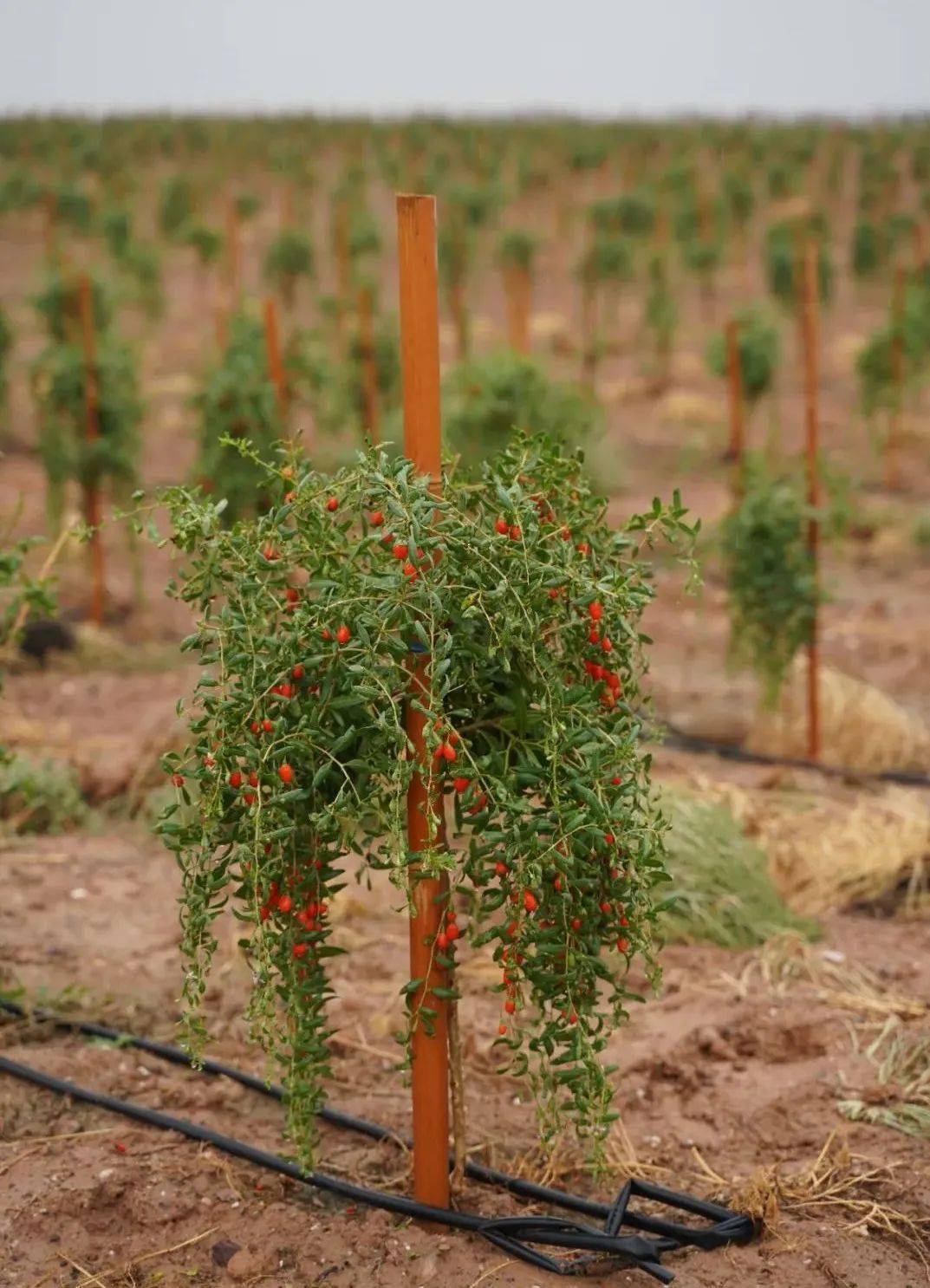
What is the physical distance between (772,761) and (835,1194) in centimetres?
346

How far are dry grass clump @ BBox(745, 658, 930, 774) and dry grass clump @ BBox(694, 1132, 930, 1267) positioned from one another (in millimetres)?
3297

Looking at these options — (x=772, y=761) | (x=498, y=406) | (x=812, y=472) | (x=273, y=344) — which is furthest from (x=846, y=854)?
(x=498, y=406)

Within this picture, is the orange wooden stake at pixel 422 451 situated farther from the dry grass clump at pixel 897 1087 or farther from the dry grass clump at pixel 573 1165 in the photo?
the dry grass clump at pixel 897 1087

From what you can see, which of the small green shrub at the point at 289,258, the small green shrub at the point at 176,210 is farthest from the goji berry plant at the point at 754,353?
the small green shrub at the point at 176,210

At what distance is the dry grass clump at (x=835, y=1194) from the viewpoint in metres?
2.99

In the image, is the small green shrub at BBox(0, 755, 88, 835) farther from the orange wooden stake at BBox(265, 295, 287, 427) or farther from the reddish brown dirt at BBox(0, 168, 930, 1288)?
the orange wooden stake at BBox(265, 295, 287, 427)

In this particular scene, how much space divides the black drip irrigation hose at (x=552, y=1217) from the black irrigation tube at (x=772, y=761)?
280 centimetres

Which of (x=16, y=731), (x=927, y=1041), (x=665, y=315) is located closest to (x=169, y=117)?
(x=665, y=315)

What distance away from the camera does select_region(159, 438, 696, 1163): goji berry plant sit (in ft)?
8.36

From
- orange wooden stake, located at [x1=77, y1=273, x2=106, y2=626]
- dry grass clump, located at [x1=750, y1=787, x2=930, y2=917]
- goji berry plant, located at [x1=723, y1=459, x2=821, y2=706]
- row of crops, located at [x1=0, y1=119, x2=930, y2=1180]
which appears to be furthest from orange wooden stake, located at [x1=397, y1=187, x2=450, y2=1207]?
orange wooden stake, located at [x1=77, y1=273, x2=106, y2=626]

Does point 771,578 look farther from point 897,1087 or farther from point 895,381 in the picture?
point 895,381

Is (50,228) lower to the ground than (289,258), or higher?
lower

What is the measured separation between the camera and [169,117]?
1951 inches

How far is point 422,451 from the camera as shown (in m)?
2.81
